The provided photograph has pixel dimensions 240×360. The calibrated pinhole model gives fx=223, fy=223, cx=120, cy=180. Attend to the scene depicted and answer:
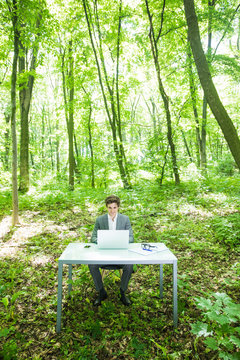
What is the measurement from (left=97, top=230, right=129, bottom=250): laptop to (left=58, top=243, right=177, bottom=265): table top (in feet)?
0.23

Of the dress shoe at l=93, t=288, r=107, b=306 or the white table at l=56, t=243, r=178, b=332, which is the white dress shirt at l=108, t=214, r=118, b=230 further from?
the dress shoe at l=93, t=288, r=107, b=306

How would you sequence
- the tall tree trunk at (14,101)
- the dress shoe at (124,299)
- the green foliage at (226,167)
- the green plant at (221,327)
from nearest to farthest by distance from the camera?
the green plant at (221,327) < the dress shoe at (124,299) < the tall tree trunk at (14,101) < the green foliage at (226,167)

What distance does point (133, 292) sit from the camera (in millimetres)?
3578

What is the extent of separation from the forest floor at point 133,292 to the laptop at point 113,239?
35.3 inches

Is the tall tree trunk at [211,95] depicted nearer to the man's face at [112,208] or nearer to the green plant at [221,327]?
the man's face at [112,208]

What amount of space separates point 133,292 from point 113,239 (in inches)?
46.0

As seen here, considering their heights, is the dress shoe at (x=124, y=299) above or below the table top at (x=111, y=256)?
below

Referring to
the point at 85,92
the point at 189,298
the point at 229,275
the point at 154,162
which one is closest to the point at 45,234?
the point at 189,298

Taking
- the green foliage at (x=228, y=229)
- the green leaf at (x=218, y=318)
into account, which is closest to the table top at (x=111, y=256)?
the green leaf at (x=218, y=318)

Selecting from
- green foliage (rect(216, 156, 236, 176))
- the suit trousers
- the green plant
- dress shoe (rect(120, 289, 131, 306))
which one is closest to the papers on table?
the suit trousers

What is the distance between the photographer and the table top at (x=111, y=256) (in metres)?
2.68

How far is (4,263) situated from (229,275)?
13.4 ft

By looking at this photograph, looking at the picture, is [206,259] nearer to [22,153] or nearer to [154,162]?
[154,162]

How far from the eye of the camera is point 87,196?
9.69 m
